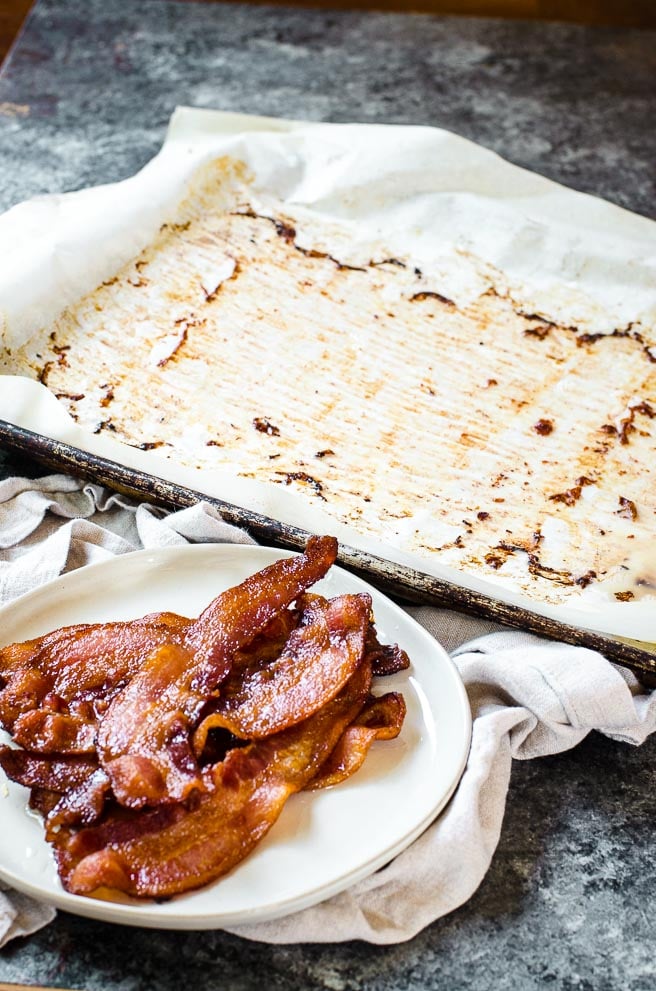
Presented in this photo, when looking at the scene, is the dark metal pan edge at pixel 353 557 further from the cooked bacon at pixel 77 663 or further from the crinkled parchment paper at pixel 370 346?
the cooked bacon at pixel 77 663

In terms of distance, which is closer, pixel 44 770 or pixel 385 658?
pixel 44 770

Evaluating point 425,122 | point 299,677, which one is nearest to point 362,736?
point 299,677

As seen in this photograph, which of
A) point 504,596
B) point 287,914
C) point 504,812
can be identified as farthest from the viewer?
point 504,596

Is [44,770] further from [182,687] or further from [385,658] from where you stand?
Result: [385,658]

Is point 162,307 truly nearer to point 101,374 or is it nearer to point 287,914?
point 101,374

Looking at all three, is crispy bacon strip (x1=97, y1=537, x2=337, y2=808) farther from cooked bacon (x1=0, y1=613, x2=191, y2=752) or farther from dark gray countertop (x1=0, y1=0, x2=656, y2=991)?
dark gray countertop (x1=0, y1=0, x2=656, y2=991)

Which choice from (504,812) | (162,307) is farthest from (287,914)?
(162,307)

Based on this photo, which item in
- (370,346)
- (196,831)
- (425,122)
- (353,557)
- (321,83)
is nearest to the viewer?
(196,831)
